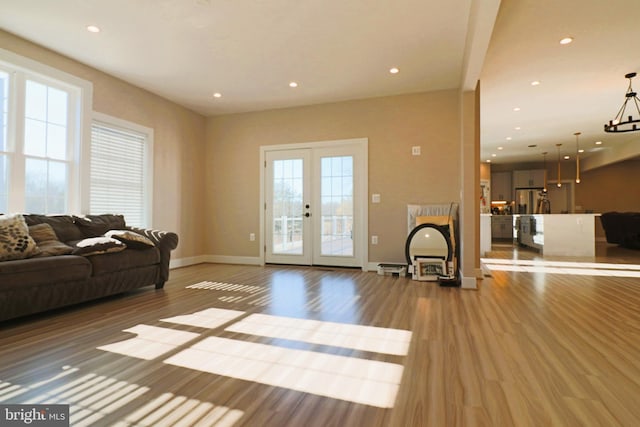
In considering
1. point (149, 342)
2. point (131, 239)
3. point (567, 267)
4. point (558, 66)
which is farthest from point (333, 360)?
point (567, 267)

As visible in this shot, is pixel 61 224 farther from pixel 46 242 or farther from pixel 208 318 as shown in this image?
pixel 208 318

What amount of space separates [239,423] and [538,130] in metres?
8.77

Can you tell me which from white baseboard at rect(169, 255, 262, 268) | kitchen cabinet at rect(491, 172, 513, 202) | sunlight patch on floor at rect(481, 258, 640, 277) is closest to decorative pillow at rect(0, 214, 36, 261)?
white baseboard at rect(169, 255, 262, 268)

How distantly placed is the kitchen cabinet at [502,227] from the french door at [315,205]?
28.1 ft

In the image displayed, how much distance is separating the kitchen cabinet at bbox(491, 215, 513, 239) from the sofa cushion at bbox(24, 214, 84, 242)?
12.1 meters

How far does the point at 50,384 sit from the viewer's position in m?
1.78

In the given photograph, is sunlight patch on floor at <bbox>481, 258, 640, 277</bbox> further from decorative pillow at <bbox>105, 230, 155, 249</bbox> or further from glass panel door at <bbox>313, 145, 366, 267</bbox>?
decorative pillow at <bbox>105, 230, 155, 249</bbox>

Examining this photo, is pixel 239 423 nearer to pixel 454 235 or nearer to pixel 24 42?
pixel 454 235

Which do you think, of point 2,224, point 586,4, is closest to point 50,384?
point 2,224

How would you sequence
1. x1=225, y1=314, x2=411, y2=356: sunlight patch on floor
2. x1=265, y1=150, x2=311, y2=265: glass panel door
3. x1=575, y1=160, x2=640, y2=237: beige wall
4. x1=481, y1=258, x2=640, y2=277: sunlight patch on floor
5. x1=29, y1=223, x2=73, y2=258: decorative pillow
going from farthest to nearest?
x1=575, y1=160, x2=640, y2=237: beige wall → x1=265, y1=150, x2=311, y2=265: glass panel door → x1=481, y1=258, x2=640, y2=277: sunlight patch on floor → x1=29, y1=223, x2=73, y2=258: decorative pillow → x1=225, y1=314, x2=411, y2=356: sunlight patch on floor

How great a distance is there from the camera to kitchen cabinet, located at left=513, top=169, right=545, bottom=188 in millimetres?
11719

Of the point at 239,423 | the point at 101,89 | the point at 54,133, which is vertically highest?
the point at 101,89

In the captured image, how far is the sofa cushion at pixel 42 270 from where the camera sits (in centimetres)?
267

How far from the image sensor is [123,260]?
365cm
